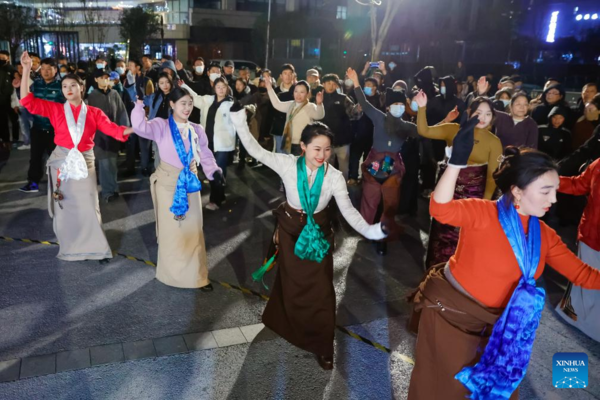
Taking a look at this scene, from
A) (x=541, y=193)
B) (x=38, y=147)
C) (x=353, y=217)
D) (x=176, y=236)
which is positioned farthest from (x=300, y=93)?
(x=541, y=193)

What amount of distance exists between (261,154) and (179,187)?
1.07m

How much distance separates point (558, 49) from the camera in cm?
3400

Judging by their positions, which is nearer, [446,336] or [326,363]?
[446,336]

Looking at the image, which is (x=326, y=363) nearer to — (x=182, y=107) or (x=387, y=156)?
(x=182, y=107)

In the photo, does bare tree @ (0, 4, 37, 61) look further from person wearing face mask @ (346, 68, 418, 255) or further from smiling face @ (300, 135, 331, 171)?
smiling face @ (300, 135, 331, 171)

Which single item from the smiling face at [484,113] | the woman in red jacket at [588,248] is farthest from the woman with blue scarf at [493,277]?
the smiling face at [484,113]

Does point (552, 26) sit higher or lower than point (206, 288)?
higher

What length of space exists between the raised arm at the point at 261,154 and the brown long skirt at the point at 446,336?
148 centimetres

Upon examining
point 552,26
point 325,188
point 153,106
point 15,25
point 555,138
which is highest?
point 552,26

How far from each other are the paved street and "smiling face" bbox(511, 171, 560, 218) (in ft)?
5.76

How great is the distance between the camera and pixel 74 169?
513 centimetres

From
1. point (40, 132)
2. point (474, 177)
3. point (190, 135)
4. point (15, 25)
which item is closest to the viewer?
point (190, 135)

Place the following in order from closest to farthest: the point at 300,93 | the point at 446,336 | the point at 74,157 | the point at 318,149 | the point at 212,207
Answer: the point at 446,336
the point at 318,149
the point at 74,157
the point at 300,93
the point at 212,207

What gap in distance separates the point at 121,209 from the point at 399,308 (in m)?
4.55
